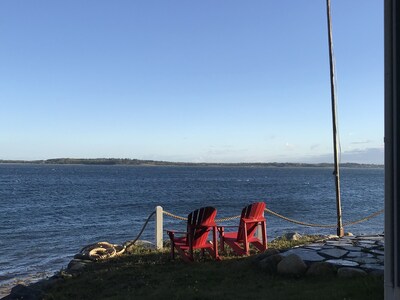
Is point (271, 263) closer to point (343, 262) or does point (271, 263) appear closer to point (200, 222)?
point (343, 262)

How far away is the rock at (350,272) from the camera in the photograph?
5.84 meters

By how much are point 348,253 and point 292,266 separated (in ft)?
4.20

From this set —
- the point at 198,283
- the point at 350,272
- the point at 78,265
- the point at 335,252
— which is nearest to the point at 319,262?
the point at 350,272

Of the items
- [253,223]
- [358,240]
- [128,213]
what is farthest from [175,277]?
[128,213]

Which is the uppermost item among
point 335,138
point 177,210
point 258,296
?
point 335,138

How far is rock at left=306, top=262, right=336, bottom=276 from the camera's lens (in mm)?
6113

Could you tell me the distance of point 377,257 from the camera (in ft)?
22.3

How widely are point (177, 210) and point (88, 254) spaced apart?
81.4ft

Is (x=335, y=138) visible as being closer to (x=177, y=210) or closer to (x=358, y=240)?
(x=358, y=240)

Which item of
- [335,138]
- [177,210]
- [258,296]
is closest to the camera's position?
[258,296]

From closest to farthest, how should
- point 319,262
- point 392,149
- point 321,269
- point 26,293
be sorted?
point 392,149 → point 321,269 → point 319,262 → point 26,293

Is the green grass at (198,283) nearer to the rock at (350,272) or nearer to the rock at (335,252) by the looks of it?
the rock at (350,272)

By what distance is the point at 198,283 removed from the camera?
6.21 m

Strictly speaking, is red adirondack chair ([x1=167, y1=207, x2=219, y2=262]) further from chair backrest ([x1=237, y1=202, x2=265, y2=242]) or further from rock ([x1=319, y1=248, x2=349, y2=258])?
rock ([x1=319, y1=248, x2=349, y2=258])
